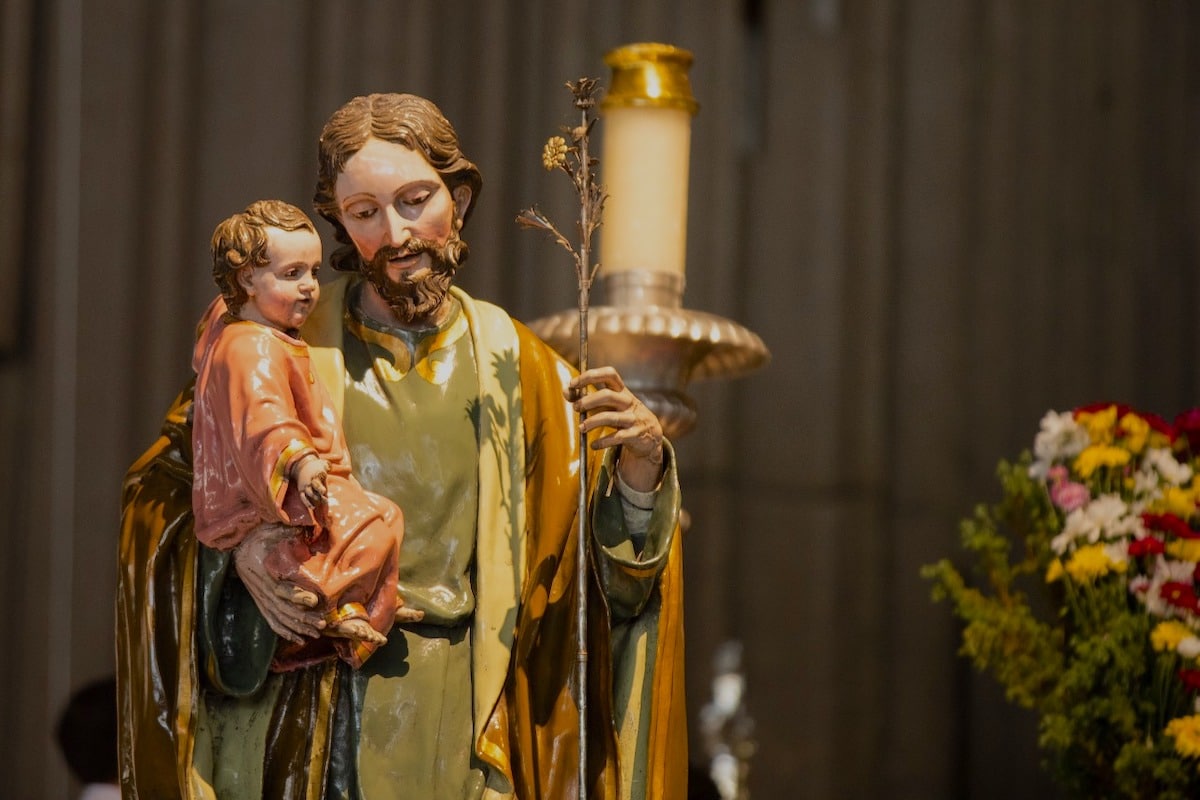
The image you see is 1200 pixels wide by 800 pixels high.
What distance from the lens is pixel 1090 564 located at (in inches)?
122

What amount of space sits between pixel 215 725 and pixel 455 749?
27 cm

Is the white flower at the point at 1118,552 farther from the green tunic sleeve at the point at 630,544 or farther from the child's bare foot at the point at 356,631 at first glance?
the child's bare foot at the point at 356,631

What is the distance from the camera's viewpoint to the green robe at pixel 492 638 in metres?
2.43

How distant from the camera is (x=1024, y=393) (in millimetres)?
4414

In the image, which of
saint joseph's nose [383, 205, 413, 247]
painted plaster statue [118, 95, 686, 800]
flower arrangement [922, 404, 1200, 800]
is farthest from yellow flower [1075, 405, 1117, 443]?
saint joseph's nose [383, 205, 413, 247]

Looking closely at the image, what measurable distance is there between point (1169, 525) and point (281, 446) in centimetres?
141

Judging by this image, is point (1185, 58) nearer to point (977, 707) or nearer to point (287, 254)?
point (977, 707)

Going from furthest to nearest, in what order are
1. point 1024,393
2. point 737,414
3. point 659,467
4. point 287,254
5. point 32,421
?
point 1024,393
point 737,414
point 32,421
point 659,467
point 287,254

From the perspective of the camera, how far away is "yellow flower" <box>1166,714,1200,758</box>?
2.94 metres

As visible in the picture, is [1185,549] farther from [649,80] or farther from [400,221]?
[400,221]

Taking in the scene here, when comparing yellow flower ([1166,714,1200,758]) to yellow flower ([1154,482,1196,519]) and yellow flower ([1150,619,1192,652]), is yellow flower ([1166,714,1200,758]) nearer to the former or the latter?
yellow flower ([1150,619,1192,652])

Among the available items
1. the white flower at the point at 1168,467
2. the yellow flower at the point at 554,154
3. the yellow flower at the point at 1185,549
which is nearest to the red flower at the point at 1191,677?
the yellow flower at the point at 1185,549

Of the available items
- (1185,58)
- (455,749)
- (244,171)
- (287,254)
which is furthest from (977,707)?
(287,254)

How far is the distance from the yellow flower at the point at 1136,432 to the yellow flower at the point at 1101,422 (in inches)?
0.8
